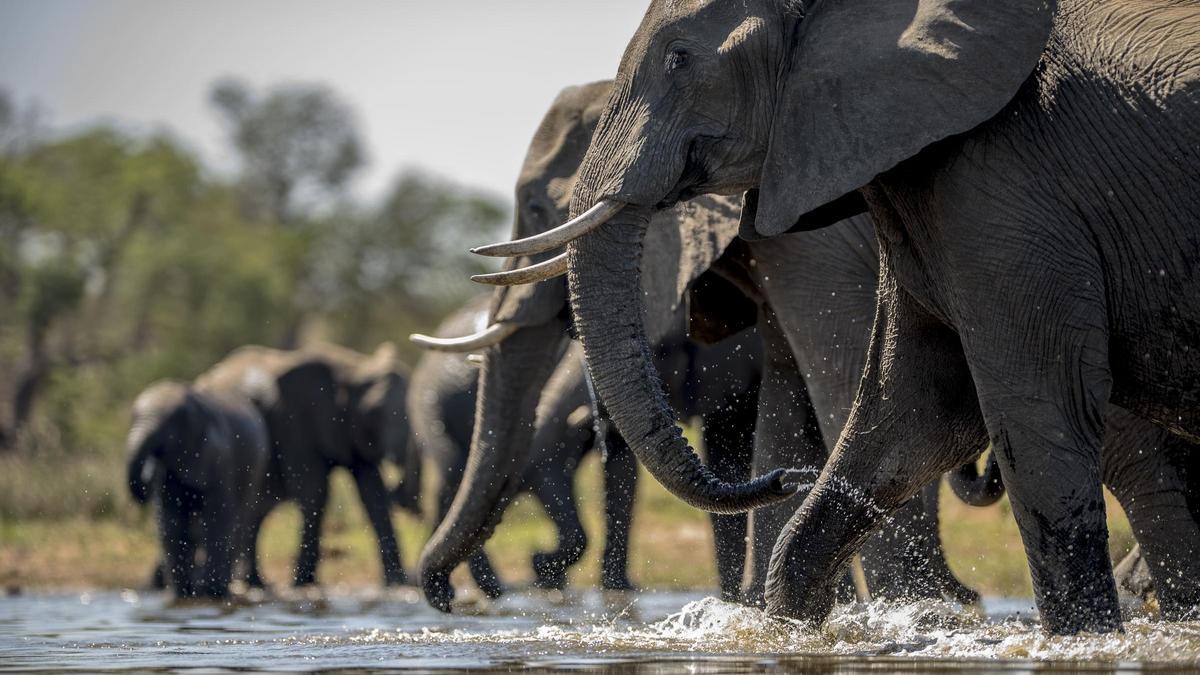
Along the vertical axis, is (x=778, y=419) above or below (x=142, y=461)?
below

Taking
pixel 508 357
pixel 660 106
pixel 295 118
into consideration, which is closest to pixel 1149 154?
pixel 660 106

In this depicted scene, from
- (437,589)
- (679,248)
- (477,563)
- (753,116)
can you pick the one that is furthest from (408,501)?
(753,116)

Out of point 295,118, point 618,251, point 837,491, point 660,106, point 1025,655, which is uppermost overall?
point 295,118

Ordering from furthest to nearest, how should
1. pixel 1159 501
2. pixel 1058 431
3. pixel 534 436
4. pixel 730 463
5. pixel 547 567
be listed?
1. pixel 547 567
2. pixel 534 436
3. pixel 730 463
4. pixel 1159 501
5. pixel 1058 431

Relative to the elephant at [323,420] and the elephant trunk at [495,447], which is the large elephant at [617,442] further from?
the elephant at [323,420]

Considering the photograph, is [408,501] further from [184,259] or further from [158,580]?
[184,259]

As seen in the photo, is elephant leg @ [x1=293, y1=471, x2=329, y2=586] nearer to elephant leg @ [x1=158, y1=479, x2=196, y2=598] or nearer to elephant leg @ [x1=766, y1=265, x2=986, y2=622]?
elephant leg @ [x1=158, y1=479, x2=196, y2=598]

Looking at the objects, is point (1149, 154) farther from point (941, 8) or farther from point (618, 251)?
point (618, 251)

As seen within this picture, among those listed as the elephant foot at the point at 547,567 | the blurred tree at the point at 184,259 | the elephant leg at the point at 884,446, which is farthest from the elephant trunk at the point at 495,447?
the blurred tree at the point at 184,259

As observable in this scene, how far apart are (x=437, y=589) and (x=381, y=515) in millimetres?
7187

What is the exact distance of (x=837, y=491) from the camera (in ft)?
17.7

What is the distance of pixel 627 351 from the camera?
16.3 feet

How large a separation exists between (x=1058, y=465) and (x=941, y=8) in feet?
3.88

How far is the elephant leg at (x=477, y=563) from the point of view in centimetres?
956
